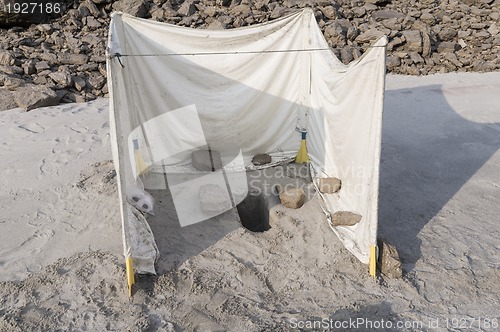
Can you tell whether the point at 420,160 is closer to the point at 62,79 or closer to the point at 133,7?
the point at 62,79

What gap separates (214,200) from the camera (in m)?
5.35

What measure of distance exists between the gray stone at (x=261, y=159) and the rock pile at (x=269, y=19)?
404cm

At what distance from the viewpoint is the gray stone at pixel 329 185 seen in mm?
5363

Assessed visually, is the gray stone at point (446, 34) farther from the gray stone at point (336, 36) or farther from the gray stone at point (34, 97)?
the gray stone at point (34, 97)

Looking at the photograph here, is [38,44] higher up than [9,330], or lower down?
higher up

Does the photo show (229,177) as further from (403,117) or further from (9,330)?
(403,117)

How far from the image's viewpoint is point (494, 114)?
26.8 ft

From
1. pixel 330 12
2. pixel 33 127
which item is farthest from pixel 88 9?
pixel 330 12

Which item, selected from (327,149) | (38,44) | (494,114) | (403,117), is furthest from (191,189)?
(38,44)

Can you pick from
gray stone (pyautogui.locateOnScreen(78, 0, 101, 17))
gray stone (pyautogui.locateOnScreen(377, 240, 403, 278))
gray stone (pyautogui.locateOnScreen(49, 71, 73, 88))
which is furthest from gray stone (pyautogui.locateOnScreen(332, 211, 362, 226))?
gray stone (pyautogui.locateOnScreen(78, 0, 101, 17))

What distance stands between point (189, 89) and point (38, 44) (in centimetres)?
606

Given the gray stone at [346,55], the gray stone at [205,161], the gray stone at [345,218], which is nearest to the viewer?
the gray stone at [345,218]

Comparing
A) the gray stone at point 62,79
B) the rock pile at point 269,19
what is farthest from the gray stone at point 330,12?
the gray stone at point 62,79

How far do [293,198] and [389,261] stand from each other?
1337mm
